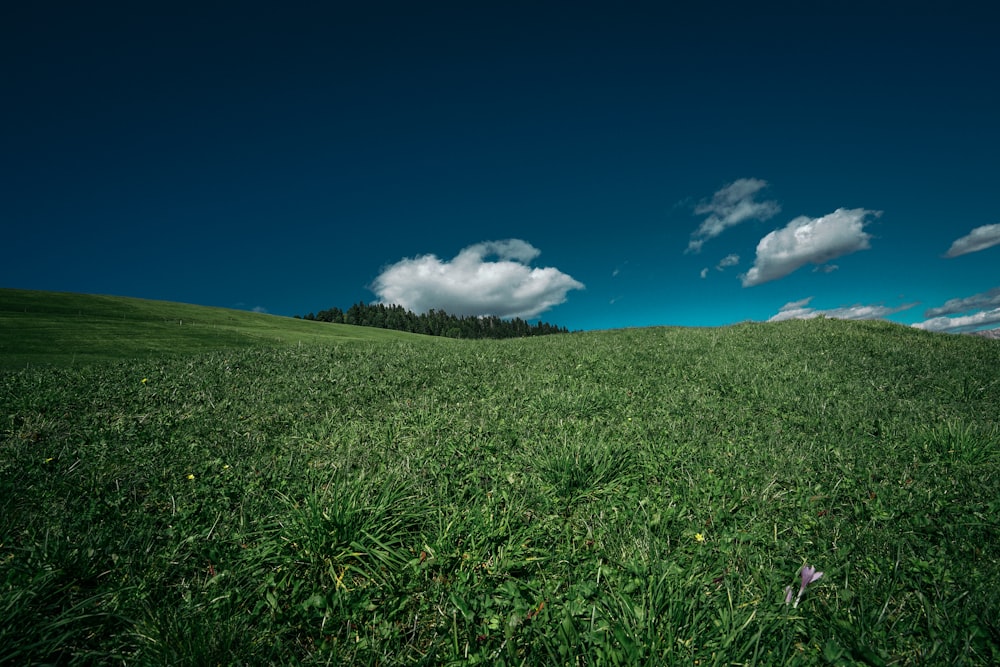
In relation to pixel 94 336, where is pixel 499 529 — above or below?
below

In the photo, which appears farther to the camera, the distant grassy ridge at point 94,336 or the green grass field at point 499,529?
the distant grassy ridge at point 94,336

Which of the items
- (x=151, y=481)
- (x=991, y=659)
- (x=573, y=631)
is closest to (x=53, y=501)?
(x=151, y=481)

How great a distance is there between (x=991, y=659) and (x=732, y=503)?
1.74 metres

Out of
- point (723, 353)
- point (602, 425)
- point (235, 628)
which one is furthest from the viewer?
point (723, 353)

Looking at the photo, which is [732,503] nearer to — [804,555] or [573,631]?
[804,555]

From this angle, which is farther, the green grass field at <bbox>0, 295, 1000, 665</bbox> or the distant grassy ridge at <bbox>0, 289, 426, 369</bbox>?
the distant grassy ridge at <bbox>0, 289, 426, 369</bbox>

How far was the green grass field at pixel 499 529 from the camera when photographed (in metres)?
2.46

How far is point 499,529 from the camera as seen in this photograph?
3510mm

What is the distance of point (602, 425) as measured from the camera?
20.1ft

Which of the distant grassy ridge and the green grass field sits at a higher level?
the distant grassy ridge

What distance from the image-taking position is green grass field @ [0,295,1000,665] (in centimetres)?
246

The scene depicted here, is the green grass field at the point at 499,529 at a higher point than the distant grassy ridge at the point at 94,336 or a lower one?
lower

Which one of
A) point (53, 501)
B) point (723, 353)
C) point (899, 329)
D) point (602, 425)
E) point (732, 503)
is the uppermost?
point (899, 329)

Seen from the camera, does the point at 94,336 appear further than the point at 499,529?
Yes
